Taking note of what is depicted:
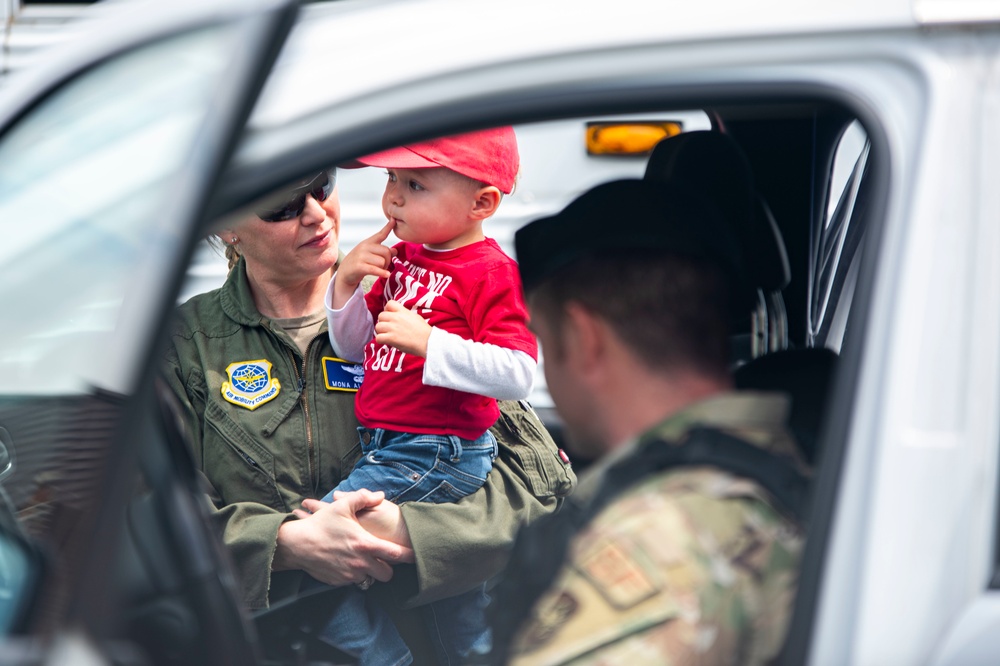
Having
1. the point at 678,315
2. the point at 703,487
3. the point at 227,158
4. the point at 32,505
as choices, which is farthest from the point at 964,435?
the point at 32,505

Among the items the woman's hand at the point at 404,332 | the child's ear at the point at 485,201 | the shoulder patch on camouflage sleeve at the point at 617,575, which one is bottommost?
the shoulder patch on camouflage sleeve at the point at 617,575

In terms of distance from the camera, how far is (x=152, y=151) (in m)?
1.05

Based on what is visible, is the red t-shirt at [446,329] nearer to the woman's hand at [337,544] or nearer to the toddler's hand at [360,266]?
the toddler's hand at [360,266]

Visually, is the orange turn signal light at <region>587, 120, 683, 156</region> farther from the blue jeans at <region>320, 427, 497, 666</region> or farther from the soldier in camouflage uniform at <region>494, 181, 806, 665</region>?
the soldier in camouflage uniform at <region>494, 181, 806, 665</region>

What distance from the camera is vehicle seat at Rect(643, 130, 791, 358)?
1921mm

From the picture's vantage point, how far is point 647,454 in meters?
1.24

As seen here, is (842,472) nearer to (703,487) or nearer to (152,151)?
(703,487)

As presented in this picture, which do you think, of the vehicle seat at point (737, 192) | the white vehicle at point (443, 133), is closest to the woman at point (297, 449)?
the vehicle seat at point (737, 192)

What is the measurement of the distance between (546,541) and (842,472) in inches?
15.6

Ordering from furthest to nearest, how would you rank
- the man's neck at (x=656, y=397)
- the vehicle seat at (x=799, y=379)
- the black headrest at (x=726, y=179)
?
the black headrest at (x=726, y=179), the vehicle seat at (x=799, y=379), the man's neck at (x=656, y=397)

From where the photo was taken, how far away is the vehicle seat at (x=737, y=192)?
1.92m

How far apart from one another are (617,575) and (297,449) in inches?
47.0

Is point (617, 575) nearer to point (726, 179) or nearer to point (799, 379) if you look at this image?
point (799, 379)

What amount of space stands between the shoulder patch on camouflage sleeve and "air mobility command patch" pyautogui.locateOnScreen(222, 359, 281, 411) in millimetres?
1166
